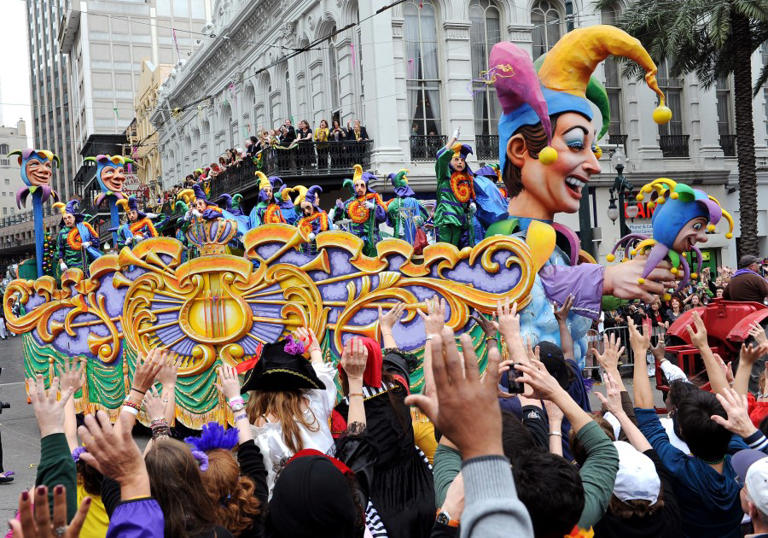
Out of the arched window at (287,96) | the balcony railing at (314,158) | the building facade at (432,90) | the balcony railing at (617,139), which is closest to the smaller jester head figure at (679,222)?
the building facade at (432,90)

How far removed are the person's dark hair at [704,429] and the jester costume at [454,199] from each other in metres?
5.65

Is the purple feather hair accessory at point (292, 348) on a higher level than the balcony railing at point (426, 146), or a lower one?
lower

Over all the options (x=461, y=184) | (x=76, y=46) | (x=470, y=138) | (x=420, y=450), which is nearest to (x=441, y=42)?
(x=470, y=138)

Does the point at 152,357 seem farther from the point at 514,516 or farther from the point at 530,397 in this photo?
the point at 514,516

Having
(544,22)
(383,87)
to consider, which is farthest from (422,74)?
(544,22)

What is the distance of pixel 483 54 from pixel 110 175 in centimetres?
1251

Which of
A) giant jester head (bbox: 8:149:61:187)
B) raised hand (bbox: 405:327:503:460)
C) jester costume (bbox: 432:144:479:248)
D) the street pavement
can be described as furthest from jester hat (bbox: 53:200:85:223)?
raised hand (bbox: 405:327:503:460)

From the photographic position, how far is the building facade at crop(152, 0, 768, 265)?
21.3 metres

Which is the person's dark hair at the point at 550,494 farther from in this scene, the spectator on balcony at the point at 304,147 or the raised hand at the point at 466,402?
the spectator on balcony at the point at 304,147

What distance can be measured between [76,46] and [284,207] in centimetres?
6445

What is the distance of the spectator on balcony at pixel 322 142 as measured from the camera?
20.5 m

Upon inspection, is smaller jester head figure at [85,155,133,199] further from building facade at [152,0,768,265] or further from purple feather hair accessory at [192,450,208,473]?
purple feather hair accessory at [192,450,208,473]

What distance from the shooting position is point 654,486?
329 cm

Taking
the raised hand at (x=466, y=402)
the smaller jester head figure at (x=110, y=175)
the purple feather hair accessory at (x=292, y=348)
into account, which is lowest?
the purple feather hair accessory at (x=292, y=348)
